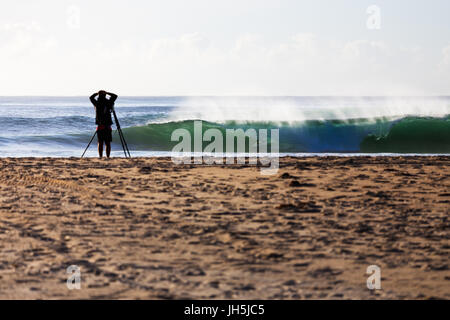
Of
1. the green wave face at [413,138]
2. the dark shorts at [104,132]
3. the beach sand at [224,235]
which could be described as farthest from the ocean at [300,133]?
the beach sand at [224,235]

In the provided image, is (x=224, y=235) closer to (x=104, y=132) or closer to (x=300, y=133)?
(x=104, y=132)

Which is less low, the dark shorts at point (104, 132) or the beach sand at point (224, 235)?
the dark shorts at point (104, 132)

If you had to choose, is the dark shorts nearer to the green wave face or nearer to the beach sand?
the beach sand

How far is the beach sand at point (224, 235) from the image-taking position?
4.81 metres

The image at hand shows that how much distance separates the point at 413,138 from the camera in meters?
25.7

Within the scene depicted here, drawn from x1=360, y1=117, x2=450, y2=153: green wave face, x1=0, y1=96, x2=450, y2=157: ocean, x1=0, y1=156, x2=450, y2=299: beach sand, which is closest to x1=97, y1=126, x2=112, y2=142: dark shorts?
x1=0, y1=156, x2=450, y2=299: beach sand

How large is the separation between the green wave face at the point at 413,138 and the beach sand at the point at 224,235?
1395cm

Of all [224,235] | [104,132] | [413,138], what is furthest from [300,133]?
[224,235]

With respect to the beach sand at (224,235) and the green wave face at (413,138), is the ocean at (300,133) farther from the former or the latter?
the beach sand at (224,235)

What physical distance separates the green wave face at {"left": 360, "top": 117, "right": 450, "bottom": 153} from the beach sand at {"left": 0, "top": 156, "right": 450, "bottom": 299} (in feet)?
45.8

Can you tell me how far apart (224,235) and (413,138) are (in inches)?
820

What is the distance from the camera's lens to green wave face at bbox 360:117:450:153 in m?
24.6
